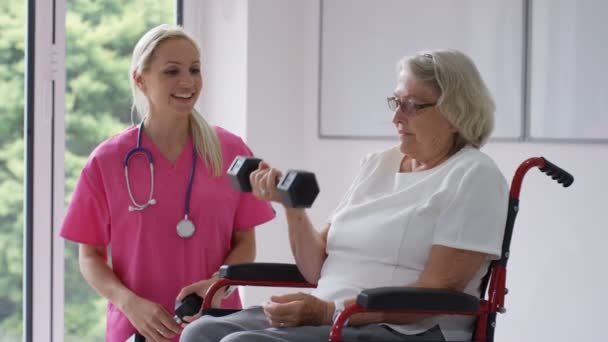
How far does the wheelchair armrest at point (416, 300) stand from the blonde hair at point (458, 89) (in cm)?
40

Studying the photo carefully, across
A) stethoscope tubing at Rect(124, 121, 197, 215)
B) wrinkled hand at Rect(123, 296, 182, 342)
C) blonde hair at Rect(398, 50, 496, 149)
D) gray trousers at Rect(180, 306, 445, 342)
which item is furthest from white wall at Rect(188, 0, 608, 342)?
wrinkled hand at Rect(123, 296, 182, 342)

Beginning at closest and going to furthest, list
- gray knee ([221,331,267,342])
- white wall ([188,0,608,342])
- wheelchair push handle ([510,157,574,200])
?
gray knee ([221,331,267,342]), wheelchair push handle ([510,157,574,200]), white wall ([188,0,608,342])

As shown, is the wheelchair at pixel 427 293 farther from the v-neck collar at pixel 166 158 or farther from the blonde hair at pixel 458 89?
the v-neck collar at pixel 166 158

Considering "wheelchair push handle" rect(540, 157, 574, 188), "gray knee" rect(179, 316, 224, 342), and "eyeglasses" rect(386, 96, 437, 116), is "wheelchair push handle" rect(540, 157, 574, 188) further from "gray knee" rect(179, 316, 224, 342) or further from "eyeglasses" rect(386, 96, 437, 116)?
"gray knee" rect(179, 316, 224, 342)

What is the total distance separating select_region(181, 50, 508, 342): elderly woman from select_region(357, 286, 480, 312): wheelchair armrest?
0.32 ft

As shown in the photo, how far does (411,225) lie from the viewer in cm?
204

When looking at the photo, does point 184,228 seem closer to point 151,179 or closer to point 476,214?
point 151,179

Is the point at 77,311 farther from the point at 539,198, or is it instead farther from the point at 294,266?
the point at 539,198

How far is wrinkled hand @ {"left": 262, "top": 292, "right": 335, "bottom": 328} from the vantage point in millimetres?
→ 1983

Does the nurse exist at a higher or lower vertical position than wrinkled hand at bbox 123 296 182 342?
higher

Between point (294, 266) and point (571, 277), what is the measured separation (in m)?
0.95

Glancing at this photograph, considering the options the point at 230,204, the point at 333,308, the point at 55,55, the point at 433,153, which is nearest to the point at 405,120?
the point at 433,153

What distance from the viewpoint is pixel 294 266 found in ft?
7.37

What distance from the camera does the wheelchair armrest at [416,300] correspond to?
1.78 m
